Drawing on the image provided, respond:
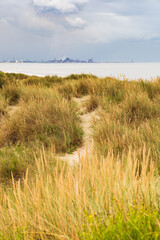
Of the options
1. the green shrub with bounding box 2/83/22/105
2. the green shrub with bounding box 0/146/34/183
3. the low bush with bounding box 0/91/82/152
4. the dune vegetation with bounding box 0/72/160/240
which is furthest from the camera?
the green shrub with bounding box 2/83/22/105

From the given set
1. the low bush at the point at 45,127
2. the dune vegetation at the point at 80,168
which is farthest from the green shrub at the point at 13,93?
the low bush at the point at 45,127

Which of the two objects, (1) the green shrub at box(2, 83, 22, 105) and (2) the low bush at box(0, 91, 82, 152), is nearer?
(2) the low bush at box(0, 91, 82, 152)

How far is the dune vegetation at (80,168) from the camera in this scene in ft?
5.06

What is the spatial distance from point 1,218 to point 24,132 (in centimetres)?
384

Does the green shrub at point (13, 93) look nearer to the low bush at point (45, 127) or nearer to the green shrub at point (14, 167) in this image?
the low bush at point (45, 127)

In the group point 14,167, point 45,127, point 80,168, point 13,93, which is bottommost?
point 14,167

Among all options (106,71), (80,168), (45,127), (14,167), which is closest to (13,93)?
(45,127)

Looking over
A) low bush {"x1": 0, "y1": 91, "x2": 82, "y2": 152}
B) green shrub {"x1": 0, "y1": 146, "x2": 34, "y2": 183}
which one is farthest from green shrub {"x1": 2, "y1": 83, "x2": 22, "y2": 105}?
green shrub {"x1": 0, "y1": 146, "x2": 34, "y2": 183}

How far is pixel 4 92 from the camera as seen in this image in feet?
29.0

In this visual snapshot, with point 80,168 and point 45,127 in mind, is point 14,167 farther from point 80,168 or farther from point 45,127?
point 80,168

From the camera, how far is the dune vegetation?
1.54 meters

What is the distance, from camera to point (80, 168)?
1.71m

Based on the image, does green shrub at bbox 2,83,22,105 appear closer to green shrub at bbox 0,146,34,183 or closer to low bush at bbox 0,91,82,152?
low bush at bbox 0,91,82,152

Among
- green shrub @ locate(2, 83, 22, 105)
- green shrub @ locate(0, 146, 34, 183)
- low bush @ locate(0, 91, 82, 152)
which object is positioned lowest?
green shrub @ locate(0, 146, 34, 183)
